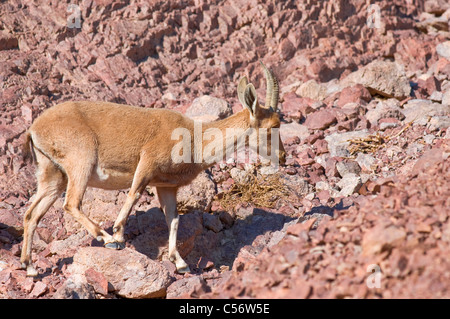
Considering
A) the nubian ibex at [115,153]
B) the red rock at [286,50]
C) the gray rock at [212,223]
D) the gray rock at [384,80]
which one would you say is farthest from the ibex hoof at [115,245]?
the red rock at [286,50]

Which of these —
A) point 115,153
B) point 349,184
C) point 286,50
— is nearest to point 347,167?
point 349,184

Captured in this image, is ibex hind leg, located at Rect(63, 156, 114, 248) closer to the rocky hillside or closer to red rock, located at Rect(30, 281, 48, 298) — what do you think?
the rocky hillside

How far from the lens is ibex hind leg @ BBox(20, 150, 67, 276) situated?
7336mm

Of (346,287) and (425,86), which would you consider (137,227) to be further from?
(425,86)

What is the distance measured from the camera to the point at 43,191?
294 inches

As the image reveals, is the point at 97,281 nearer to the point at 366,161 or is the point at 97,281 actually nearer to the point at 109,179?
the point at 109,179

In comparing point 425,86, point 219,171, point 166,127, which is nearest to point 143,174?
point 166,127

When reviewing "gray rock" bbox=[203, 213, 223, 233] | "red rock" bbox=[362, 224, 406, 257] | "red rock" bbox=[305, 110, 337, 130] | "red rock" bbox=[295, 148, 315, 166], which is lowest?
"gray rock" bbox=[203, 213, 223, 233]

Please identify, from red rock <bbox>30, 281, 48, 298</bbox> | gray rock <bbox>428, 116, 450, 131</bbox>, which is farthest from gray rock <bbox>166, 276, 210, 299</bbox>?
gray rock <bbox>428, 116, 450, 131</bbox>

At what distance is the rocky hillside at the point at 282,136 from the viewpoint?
4984mm

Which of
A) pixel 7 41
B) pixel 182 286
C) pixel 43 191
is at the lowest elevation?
pixel 182 286

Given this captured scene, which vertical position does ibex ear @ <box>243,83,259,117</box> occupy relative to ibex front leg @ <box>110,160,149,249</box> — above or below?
above

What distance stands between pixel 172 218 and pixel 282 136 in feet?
13.6

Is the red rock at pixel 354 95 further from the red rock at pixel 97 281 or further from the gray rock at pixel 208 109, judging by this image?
the red rock at pixel 97 281
